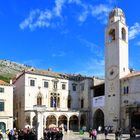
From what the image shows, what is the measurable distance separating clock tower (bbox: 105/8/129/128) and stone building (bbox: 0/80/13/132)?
572 inches

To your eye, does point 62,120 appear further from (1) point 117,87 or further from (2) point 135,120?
(2) point 135,120

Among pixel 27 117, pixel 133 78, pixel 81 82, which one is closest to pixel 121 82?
pixel 133 78

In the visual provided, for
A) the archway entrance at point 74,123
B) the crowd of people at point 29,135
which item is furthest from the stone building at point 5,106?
the crowd of people at point 29,135

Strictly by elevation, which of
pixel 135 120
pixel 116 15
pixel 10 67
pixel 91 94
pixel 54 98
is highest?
pixel 10 67

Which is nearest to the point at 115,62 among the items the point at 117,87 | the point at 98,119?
the point at 117,87

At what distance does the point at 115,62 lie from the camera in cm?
4947

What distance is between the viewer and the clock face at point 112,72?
161ft

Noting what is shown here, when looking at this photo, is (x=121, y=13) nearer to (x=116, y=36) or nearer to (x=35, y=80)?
(x=116, y=36)

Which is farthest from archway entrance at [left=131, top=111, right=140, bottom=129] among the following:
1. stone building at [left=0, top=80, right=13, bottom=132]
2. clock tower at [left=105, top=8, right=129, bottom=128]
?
stone building at [left=0, top=80, right=13, bottom=132]

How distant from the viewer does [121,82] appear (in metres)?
47.9

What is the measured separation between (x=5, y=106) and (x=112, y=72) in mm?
16785

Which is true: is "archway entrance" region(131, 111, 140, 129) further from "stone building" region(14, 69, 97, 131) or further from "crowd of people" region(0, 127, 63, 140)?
"crowd of people" region(0, 127, 63, 140)

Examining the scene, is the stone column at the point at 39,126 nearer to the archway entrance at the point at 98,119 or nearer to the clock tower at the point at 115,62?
the clock tower at the point at 115,62

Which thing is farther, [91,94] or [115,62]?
[91,94]
